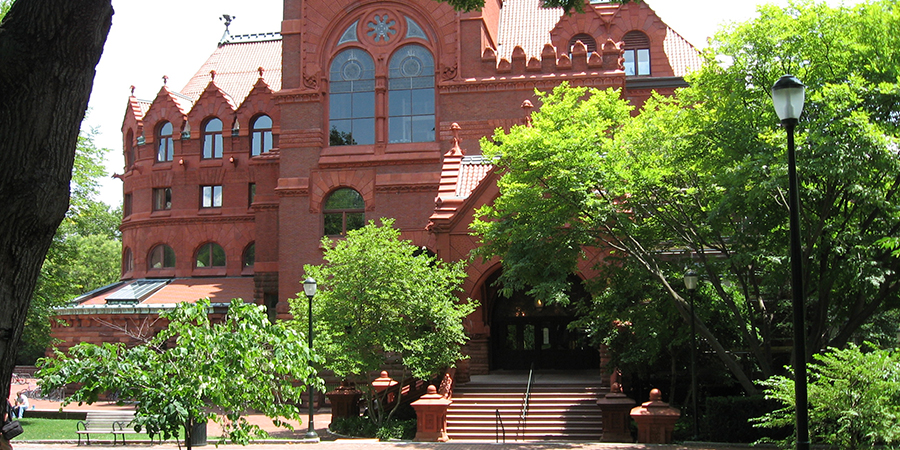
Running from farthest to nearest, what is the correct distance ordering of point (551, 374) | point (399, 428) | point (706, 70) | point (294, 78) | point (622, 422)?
1. point (294, 78)
2. point (551, 374)
3. point (399, 428)
4. point (622, 422)
5. point (706, 70)

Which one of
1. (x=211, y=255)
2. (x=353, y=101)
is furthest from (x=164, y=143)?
(x=353, y=101)

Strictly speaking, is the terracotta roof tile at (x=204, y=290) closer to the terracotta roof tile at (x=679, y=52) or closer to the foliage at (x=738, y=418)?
Result: the terracotta roof tile at (x=679, y=52)

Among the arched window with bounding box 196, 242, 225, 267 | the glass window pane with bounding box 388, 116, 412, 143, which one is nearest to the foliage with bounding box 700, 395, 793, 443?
the glass window pane with bounding box 388, 116, 412, 143

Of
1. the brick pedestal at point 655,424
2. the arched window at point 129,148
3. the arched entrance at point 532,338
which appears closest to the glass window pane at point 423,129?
the arched entrance at point 532,338

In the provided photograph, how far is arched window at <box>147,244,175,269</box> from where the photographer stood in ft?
149

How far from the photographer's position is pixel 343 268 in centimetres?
2567

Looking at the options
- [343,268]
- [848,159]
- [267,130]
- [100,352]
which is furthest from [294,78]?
[100,352]

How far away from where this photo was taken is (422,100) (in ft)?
120

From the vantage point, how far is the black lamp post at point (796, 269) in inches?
387

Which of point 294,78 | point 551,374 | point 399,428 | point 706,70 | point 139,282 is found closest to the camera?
point 706,70

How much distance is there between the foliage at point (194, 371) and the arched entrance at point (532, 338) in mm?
21461

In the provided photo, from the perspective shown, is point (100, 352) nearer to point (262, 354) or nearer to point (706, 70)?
point (262, 354)

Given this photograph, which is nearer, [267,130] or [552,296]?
[552,296]

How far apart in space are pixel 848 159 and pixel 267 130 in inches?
1304
